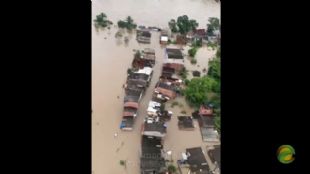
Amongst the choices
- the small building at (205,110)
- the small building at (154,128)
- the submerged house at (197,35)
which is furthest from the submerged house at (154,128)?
the submerged house at (197,35)

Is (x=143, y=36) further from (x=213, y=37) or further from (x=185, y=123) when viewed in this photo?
(x=185, y=123)

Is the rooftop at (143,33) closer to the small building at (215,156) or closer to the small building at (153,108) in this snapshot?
the small building at (153,108)

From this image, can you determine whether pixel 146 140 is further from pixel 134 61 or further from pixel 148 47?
pixel 148 47

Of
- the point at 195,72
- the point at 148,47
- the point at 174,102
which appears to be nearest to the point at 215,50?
the point at 195,72

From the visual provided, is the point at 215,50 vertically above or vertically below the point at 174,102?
above

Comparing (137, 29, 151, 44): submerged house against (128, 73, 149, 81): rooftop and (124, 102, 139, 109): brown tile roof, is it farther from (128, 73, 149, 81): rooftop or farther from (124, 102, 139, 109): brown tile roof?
(124, 102, 139, 109): brown tile roof
